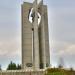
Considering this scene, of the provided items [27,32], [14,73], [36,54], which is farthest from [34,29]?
[14,73]

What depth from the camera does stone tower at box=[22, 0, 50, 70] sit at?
4997 centimetres

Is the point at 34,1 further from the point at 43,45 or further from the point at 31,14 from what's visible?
the point at 43,45

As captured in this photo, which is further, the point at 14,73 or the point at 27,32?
the point at 27,32

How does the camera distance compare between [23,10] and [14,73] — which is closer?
[14,73]

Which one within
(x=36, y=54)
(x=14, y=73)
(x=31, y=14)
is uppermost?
(x=31, y=14)

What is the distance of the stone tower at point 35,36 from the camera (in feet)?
164

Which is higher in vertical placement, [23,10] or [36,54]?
[23,10]

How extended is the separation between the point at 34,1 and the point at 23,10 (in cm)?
274

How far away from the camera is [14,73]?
35.0m

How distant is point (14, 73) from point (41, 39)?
18.1m

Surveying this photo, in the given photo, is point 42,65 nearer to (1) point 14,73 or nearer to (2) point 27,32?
(2) point 27,32

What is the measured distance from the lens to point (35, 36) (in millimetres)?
50625

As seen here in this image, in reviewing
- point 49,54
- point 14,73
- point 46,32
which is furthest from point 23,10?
point 14,73

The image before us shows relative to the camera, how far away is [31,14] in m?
52.9
